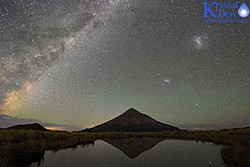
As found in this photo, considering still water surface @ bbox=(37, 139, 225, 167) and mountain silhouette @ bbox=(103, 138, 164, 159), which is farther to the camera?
mountain silhouette @ bbox=(103, 138, 164, 159)

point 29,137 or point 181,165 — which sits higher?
point 29,137

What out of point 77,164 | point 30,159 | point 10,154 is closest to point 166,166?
point 77,164

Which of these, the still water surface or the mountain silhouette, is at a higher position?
the mountain silhouette

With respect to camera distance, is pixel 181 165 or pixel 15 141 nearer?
pixel 181 165

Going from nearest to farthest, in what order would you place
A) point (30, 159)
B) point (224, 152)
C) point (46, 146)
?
point (30, 159), point (224, 152), point (46, 146)

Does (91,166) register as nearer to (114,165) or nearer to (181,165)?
(114,165)

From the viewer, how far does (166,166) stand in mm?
15789

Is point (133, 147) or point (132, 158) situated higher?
point (133, 147)

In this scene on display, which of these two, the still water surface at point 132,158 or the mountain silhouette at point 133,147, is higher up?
the mountain silhouette at point 133,147

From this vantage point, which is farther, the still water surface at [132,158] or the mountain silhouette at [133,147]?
the mountain silhouette at [133,147]

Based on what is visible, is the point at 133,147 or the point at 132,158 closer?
the point at 132,158

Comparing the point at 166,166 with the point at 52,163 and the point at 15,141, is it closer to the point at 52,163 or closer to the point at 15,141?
the point at 52,163

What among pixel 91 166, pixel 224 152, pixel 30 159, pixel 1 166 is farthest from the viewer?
pixel 224 152

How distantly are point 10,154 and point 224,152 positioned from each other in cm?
1617
